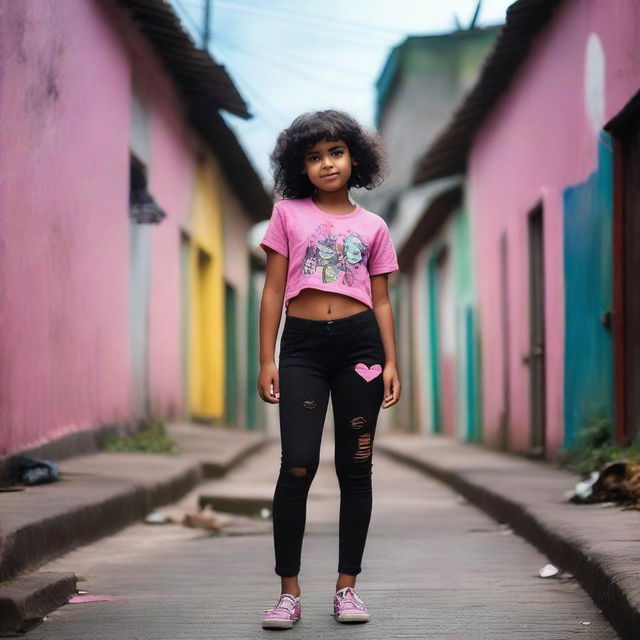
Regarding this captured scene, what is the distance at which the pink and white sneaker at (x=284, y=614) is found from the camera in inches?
144

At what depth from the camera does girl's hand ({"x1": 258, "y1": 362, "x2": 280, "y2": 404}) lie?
12.5 ft

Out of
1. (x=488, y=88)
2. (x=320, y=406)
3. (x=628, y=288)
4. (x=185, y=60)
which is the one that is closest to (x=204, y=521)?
(x=320, y=406)

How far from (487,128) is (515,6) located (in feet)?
12.2

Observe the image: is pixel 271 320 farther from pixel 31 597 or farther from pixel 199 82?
pixel 199 82

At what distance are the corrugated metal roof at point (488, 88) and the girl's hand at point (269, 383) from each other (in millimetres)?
6157

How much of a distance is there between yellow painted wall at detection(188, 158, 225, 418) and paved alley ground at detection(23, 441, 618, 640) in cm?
810

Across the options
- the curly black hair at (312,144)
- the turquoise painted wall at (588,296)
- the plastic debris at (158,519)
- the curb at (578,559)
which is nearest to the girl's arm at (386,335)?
the curly black hair at (312,144)

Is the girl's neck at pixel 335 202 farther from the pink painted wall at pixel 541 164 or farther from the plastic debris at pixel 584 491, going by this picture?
the pink painted wall at pixel 541 164

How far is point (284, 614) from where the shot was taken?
368cm

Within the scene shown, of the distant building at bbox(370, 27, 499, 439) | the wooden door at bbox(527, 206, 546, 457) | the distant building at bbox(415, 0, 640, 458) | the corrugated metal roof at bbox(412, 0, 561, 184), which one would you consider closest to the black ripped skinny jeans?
the distant building at bbox(415, 0, 640, 458)

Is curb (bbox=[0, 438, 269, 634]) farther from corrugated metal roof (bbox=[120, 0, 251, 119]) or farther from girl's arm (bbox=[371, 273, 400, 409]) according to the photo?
corrugated metal roof (bbox=[120, 0, 251, 119])

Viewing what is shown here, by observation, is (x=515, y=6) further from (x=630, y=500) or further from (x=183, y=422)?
(x=183, y=422)

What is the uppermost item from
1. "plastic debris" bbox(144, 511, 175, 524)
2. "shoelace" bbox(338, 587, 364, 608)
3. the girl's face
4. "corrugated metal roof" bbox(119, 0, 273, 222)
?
"corrugated metal roof" bbox(119, 0, 273, 222)

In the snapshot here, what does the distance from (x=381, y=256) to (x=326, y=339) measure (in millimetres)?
363
